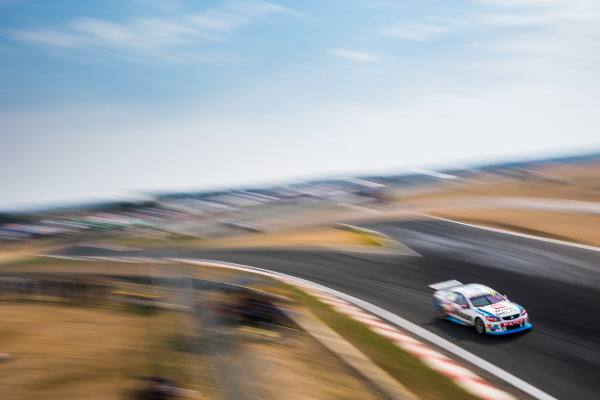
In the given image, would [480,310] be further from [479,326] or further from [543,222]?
[543,222]

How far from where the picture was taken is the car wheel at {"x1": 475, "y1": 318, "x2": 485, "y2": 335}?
11.6m

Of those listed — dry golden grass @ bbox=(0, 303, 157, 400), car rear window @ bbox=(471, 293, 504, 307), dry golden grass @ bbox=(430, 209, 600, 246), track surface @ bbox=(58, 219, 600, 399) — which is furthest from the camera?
dry golden grass @ bbox=(430, 209, 600, 246)

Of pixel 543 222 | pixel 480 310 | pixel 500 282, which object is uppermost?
pixel 543 222

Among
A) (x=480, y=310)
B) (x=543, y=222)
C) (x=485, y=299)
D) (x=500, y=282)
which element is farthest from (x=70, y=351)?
(x=543, y=222)

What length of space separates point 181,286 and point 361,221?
75.9ft

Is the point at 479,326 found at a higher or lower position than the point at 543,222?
lower

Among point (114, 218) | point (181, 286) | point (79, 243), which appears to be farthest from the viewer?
point (114, 218)

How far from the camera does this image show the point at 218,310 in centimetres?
1220

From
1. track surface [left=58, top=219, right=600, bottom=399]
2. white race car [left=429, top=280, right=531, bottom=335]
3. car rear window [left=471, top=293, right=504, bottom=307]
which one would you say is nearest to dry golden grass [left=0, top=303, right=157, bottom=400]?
track surface [left=58, top=219, right=600, bottom=399]

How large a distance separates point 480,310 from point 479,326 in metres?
0.42

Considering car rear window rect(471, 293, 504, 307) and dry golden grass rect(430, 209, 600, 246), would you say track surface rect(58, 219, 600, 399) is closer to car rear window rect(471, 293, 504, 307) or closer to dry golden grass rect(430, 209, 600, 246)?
car rear window rect(471, 293, 504, 307)

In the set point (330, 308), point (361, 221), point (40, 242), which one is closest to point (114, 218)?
point (40, 242)

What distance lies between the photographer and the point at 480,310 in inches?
467

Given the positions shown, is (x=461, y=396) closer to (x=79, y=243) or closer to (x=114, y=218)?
(x=79, y=243)
